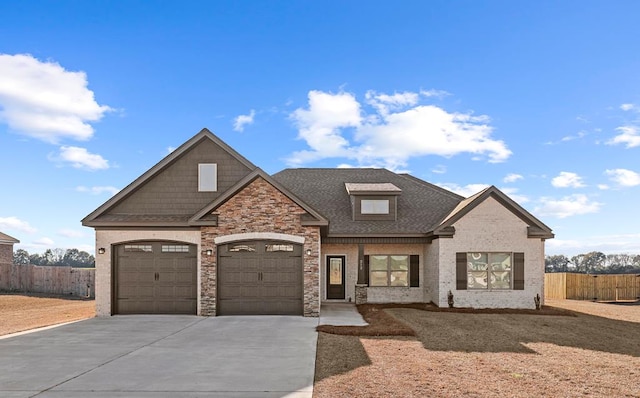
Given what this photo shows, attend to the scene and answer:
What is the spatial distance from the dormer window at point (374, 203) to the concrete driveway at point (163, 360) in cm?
830

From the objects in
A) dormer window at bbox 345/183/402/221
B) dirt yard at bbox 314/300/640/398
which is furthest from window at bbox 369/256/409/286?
dirt yard at bbox 314/300/640/398

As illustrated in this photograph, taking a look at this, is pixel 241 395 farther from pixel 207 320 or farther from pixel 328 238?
pixel 328 238

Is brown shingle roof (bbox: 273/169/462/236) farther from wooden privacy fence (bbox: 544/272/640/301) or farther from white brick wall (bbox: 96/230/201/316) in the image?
wooden privacy fence (bbox: 544/272/640/301)

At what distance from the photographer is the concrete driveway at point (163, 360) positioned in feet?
26.0

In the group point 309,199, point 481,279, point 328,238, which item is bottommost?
point 481,279

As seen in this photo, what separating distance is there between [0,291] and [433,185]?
27.0 m

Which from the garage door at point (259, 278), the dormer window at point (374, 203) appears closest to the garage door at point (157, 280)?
the garage door at point (259, 278)

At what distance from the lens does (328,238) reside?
21172 millimetres

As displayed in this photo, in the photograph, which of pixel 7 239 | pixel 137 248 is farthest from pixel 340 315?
pixel 7 239

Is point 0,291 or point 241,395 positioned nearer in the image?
point 241,395

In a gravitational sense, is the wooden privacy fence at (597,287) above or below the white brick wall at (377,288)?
below

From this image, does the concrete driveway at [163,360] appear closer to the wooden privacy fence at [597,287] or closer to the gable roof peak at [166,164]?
the gable roof peak at [166,164]

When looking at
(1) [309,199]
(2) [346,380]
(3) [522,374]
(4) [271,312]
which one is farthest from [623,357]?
(1) [309,199]

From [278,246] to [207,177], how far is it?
4.15 meters
